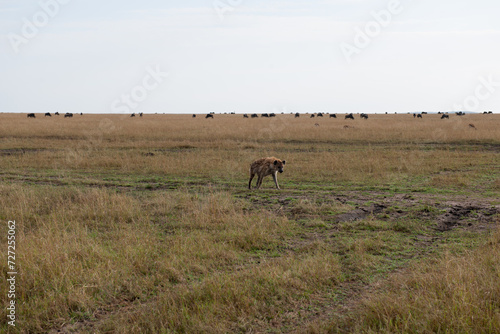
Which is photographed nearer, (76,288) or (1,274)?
(76,288)

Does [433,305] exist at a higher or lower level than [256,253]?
higher

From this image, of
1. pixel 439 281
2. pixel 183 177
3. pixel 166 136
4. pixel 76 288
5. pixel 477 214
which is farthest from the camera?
pixel 166 136

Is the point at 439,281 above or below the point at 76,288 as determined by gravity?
above

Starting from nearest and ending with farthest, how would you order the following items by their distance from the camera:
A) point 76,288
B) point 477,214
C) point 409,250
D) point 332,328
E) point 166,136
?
point 332,328 < point 76,288 < point 409,250 < point 477,214 < point 166,136

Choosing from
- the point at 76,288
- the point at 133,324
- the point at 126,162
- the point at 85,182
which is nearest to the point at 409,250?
the point at 133,324

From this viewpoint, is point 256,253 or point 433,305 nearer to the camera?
point 433,305

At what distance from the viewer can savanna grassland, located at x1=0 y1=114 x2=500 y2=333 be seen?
4.86 m

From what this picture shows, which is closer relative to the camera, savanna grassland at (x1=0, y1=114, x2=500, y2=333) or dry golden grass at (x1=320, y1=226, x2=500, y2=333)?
dry golden grass at (x1=320, y1=226, x2=500, y2=333)

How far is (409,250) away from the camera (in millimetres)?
7336

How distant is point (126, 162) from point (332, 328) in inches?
606

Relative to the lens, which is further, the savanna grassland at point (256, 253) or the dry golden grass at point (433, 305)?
the savanna grassland at point (256, 253)

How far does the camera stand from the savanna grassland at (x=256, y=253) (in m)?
4.86

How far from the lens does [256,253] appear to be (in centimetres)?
731

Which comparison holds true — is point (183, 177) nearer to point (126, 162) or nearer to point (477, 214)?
point (126, 162)
